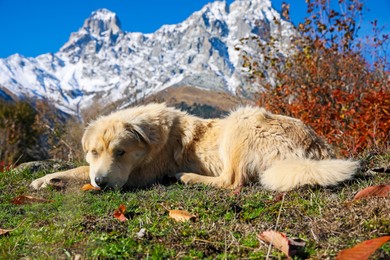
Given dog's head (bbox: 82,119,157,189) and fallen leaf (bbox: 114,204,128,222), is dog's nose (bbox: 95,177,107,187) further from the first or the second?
fallen leaf (bbox: 114,204,128,222)

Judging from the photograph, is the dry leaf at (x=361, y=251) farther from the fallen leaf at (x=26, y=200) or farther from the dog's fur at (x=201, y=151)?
the fallen leaf at (x=26, y=200)

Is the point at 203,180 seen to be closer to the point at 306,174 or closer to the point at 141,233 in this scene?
the point at 306,174

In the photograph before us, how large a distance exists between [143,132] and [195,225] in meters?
2.64

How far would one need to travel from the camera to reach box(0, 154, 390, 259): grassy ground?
2609 mm

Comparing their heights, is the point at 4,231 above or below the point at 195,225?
below

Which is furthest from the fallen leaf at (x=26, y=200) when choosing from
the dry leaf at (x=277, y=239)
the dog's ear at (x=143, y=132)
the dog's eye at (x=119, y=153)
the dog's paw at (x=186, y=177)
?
the dry leaf at (x=277, y=239)

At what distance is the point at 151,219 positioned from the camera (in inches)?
133

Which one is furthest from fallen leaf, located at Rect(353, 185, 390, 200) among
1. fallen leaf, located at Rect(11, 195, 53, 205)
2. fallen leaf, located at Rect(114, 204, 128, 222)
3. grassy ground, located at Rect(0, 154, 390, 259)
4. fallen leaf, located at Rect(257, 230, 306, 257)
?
fallen leaf, located at Rect(11, 195, 53, 205)

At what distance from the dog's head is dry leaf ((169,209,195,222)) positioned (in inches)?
67.8

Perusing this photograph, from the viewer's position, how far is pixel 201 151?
6.02 metres

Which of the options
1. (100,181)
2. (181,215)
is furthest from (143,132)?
(181,215)

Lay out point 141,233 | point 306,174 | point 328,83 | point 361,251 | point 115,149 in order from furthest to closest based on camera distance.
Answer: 1. point 328,83
2. point 115,149
3. point 306,174
4. point 141,233
5. point 361,251

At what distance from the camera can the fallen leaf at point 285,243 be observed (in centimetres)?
248

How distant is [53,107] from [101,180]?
22.3m
